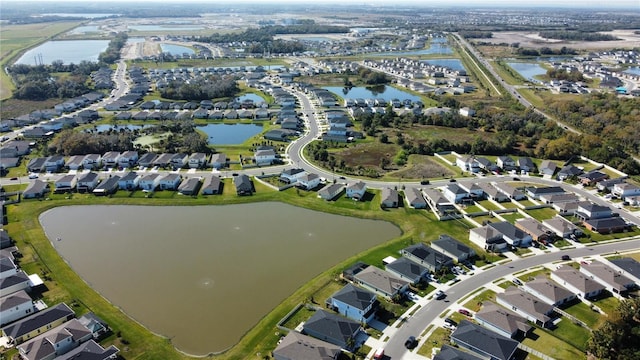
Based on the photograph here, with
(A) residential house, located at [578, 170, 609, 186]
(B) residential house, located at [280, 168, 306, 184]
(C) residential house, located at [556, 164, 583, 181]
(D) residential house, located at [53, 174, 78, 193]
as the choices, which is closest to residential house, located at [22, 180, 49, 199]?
(D) residential house, located at [53, 174, 78, 193]

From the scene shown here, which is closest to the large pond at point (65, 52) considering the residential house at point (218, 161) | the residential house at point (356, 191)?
the residential house at point (218, 161)

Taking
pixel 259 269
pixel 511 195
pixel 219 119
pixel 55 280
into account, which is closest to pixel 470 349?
pixel 259 269

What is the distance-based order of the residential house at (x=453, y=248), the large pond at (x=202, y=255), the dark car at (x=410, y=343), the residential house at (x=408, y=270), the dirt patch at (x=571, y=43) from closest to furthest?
1. the dark car at (x=410, y=343)
2. the large pond at (x=202, y=255)
3. the residential house at (x=408, y=270)
4. the residential house at (x=453, y=248)
5. the dirt patch at (x=571, y=43)

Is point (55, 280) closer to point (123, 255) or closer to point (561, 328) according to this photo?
point (123, 255)

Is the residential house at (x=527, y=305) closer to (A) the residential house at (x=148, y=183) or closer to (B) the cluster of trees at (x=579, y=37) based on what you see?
(A) the residential house at (x=148, y=183)

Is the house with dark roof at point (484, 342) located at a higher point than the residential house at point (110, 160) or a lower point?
lower

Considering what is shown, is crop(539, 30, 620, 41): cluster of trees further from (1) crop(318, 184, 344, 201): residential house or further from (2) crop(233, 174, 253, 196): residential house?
(2) crop(233, 174, 253, 196): residential house
